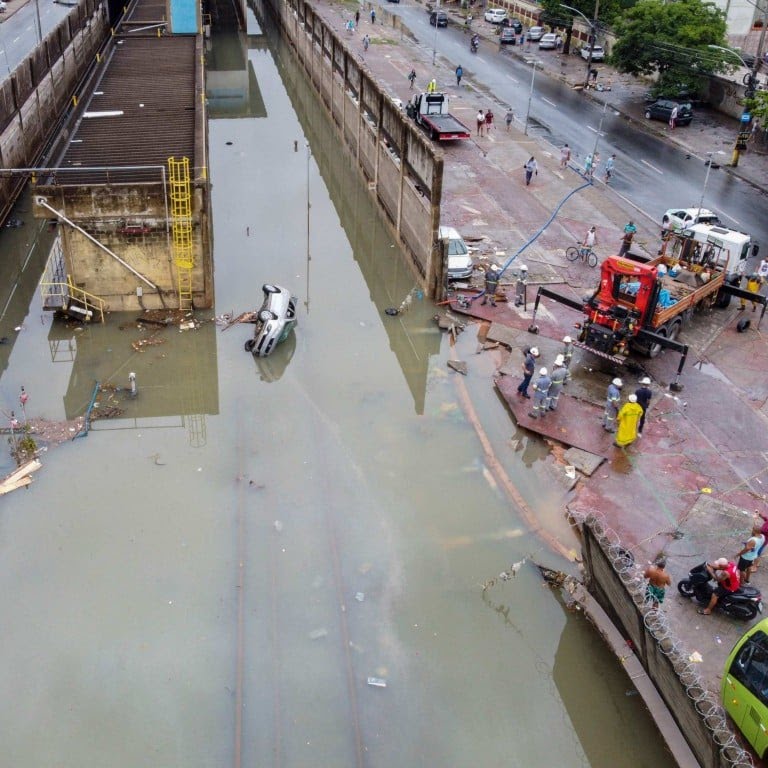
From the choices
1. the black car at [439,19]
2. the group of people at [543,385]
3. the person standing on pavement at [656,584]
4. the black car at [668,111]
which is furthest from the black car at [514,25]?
the person standing on pavement at [656,584]

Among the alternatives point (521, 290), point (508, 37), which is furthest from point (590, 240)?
point (508, 37)

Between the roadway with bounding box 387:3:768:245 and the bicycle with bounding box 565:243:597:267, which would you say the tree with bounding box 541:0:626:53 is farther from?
the bicycle with bounding box 565:243:597:267

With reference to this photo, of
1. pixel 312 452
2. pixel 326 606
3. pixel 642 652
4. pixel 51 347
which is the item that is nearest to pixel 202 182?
pixel 51 347

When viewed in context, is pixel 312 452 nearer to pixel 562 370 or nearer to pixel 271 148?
pixel 562 370

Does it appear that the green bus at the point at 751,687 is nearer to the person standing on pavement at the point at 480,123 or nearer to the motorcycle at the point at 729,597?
the motorcycle at the point at 729,597

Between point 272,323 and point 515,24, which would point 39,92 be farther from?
point 515,24

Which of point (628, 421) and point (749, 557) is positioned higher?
point (628, 421)

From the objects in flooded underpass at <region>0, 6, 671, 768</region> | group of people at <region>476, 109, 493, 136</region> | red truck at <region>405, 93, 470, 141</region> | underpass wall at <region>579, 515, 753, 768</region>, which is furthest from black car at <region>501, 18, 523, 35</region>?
underpass wall at <region>579, 515, 753, 768</region>
